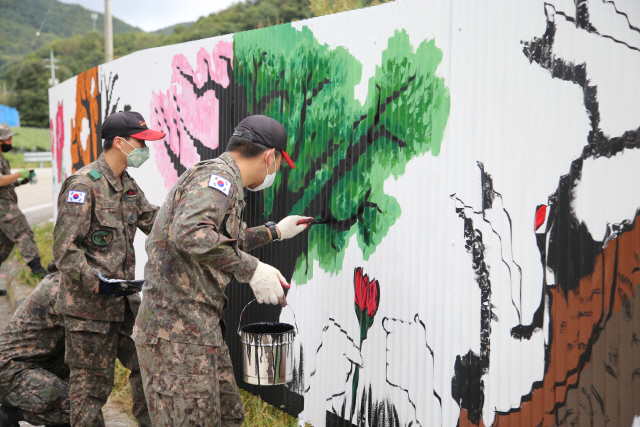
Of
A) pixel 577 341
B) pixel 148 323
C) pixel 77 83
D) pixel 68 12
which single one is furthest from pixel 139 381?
→ pixel 68 12

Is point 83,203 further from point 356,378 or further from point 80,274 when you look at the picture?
point 356,378

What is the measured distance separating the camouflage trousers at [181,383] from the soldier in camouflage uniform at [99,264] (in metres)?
0.85

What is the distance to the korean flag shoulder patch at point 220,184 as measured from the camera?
252 cm

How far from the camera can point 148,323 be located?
2736 millimetres

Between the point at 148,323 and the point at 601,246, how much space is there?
192 centimetres

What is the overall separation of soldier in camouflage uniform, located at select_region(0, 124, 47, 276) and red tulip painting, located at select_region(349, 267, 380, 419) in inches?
203

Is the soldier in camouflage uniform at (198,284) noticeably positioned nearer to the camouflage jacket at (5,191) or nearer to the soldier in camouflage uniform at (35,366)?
the soldier in camouflage uniform at (35,366)

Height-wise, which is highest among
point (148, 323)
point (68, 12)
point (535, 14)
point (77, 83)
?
point (68, 12)

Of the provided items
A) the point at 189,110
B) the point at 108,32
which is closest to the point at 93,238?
the point at 189,110

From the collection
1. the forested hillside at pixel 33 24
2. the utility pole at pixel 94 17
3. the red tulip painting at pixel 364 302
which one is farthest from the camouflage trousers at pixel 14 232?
the utility pole at pixel 94 17

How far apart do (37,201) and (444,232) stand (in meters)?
15.0

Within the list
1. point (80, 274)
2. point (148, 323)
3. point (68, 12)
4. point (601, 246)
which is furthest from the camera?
point (68, 12)

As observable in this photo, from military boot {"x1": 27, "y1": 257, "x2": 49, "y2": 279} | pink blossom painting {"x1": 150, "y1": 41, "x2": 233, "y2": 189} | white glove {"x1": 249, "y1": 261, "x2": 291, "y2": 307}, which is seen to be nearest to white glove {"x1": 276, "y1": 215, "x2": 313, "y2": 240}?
white glove {"x1": 249, "y1": 261, "x2": 291, "y2": 307}

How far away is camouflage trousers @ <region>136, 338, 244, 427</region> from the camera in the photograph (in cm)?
265
